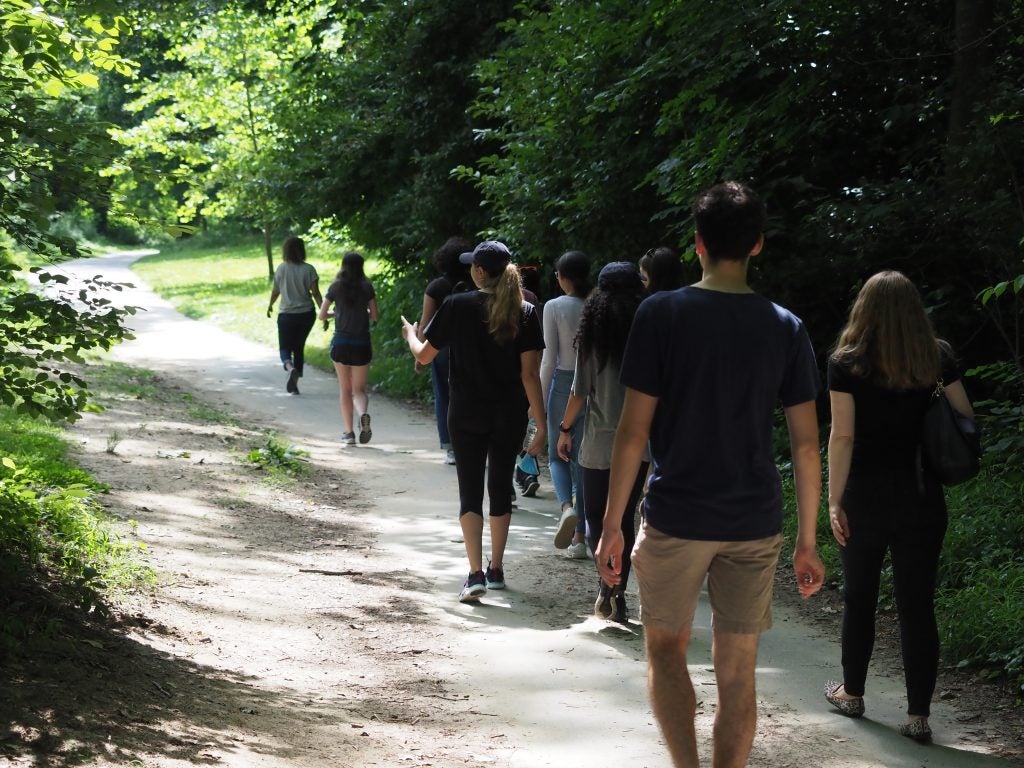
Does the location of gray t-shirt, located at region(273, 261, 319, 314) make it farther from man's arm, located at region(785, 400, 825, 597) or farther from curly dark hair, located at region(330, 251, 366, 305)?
man's arm, located at region(785, 400, 825, 597)

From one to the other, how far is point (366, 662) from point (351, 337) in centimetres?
704

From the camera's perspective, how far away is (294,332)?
51.3ft

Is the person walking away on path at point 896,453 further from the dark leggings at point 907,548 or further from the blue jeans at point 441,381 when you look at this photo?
the blue jeans at point 441,381

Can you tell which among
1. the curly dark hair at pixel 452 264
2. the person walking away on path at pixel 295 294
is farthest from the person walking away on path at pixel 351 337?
the curly dark hair at pixel 452 264

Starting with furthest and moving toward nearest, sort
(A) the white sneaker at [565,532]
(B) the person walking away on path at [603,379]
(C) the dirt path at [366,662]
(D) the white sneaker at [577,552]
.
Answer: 1. (D) the white sneaker at [577,552]
2. (A) the white sneaker at [565,532]
3. (B) the person walking away on path at [603,379]
4. (C) the dirt path at [366,662]

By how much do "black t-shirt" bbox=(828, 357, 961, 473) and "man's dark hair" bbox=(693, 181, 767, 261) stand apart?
1.39 metres

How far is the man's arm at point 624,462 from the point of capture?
152 inches

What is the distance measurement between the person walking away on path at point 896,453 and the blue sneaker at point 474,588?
262cm

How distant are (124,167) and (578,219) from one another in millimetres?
6444

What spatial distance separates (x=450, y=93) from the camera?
16.7 meters

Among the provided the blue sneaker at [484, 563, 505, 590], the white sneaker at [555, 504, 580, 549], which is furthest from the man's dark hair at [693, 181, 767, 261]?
the blue sneaker at [484, 563, 505, 590]

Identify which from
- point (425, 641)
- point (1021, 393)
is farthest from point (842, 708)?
point (1021, 393)

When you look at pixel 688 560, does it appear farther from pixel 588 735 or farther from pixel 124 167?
pixel 124 167

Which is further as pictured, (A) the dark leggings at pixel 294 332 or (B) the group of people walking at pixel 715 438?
(A) the dark leggings at pixel 294 332
